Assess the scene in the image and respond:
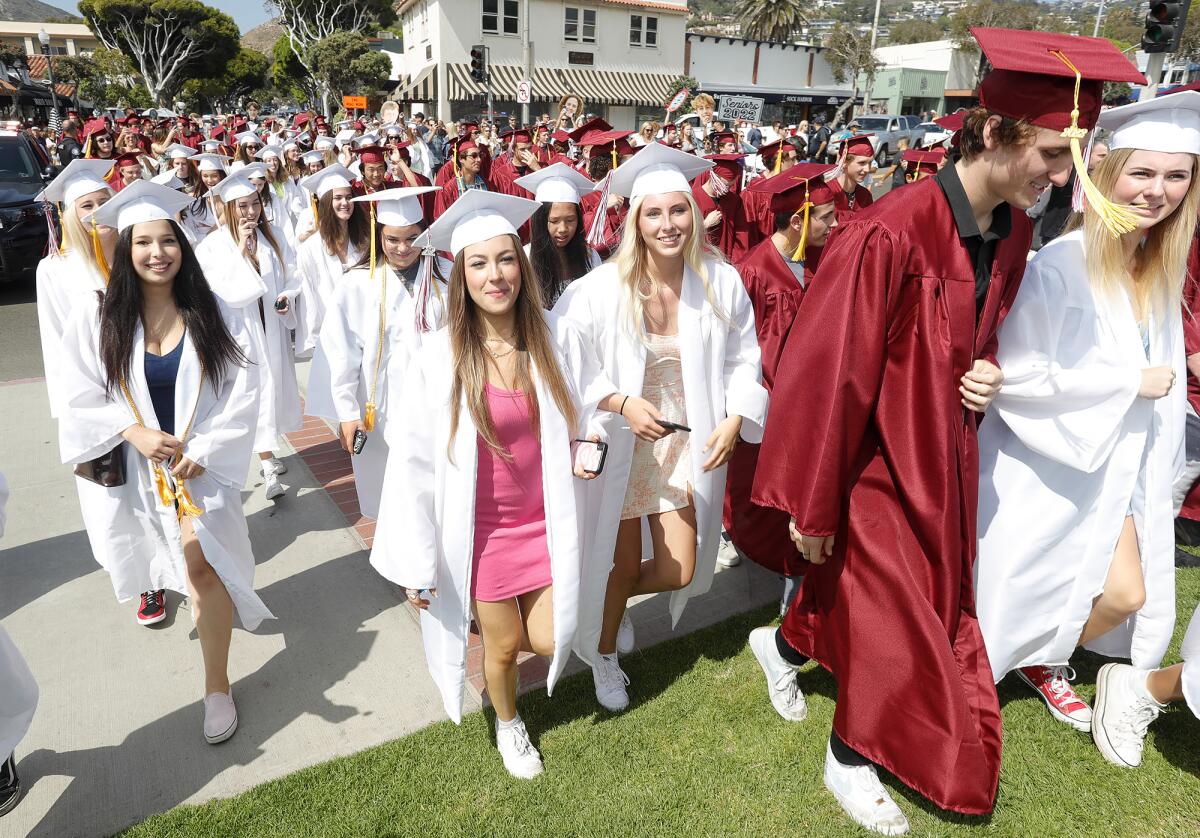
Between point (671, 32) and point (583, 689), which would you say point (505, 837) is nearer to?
point (583, 689)

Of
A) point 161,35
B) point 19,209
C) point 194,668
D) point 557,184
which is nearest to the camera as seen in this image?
point 194,668

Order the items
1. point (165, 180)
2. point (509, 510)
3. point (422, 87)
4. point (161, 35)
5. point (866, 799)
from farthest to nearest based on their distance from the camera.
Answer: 1. point (161, 35)
2. point (422, 87)
3. point (165, 180)
4. point (509, 510)
5. point (866, 799)

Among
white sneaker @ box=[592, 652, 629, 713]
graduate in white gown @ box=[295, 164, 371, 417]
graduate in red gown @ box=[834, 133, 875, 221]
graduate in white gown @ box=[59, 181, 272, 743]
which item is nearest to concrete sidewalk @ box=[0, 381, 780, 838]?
graduate in white gown @ box=[59, 181, 272, 743]

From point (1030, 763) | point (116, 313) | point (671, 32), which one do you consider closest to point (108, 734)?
point (116, 313)

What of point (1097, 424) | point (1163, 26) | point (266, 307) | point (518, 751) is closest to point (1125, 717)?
point (1097, 424)

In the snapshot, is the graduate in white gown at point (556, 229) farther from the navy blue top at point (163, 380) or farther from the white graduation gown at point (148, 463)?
the navy blue top at point (163, 380)

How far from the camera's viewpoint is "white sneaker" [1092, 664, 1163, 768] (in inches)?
118

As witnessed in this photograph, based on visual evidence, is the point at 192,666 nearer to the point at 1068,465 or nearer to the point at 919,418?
the point at 919,418

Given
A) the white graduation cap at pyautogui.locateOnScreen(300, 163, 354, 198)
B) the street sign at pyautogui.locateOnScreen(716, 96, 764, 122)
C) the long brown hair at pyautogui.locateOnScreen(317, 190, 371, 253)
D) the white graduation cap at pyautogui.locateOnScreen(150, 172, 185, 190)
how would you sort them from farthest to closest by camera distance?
the street sign at pyautogui.locateOnScreen(716, 96, 764, 122)
the long brown hair at pyautogui.locateOnScreen(317, 190, 371, 253)
the white graduation cap at pyautogui.locateOnScreen(300, 163, 354, 198)
the white graduation cap at pyautogui.locateOnScreen(150, 172, 185, 190)

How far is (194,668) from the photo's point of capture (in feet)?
11.7

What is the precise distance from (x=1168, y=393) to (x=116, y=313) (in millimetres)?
3906

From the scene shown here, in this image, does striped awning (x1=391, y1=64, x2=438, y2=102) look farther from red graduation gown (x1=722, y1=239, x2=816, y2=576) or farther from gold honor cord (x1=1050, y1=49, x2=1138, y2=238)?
gold honor cord (x1=1050, y1=49, x2=1138, y2=238)

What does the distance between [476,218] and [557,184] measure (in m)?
1.87

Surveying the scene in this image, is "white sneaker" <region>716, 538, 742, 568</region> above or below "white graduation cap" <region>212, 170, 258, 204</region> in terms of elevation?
below
